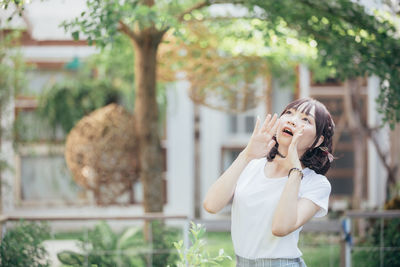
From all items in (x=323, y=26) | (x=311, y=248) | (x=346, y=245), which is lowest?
(x=311, y=248)

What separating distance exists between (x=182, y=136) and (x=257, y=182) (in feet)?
28.2

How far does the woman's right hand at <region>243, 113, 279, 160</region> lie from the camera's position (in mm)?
2262

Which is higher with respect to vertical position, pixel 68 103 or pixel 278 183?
pixel 68 103

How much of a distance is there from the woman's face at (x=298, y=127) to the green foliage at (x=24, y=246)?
2618 millimetres

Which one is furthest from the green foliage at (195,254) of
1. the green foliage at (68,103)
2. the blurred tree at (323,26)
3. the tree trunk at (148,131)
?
the green foliage at (68,103)

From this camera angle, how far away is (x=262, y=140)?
2.27 m

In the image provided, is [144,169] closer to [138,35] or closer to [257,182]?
[138,35]

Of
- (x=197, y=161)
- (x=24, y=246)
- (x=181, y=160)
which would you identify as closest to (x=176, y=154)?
(x=181, y=160)

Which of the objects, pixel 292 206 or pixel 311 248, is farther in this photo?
pixel 311 248

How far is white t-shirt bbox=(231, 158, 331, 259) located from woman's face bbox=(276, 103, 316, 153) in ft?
0.45

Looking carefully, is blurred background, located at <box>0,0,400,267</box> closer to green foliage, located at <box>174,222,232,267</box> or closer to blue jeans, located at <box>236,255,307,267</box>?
green foliage, located at <box>174,222,232,267</box>

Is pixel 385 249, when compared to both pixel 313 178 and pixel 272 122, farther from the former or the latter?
pixel 272 122

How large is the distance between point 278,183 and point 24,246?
104 inches

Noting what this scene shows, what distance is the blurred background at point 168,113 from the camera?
4.32 m
